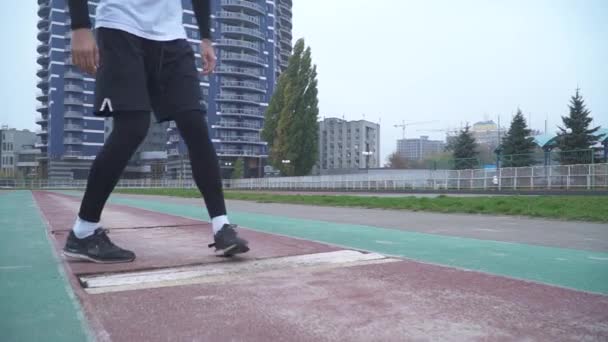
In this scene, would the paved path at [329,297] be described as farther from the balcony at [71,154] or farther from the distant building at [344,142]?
the distant building at [344,142]

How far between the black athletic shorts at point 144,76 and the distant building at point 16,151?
117791 millimetres

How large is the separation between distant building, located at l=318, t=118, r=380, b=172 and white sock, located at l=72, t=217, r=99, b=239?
129795 mm

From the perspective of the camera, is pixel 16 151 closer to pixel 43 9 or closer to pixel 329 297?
pixel 43 9

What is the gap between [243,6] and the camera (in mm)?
82062

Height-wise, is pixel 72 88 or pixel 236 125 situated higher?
pixel 72 88

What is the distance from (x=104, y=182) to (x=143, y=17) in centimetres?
100

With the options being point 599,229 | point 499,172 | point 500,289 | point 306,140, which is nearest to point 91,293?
point 500,289

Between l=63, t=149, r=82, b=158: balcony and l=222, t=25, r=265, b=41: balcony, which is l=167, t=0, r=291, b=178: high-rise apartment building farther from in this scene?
l=63, t=149, r=82, b=158: balcony

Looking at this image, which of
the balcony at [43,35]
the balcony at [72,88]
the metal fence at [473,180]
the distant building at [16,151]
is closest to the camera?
the metal fence at [473,180]

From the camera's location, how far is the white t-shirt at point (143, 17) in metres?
2.75

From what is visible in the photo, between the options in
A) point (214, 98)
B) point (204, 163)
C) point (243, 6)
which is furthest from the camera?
point (243, 6)

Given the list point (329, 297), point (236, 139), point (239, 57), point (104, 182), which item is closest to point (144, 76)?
point (104, 182)

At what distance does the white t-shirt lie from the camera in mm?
2746

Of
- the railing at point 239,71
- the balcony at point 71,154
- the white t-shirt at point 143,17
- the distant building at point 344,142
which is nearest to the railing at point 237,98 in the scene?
the railing at point 239,71
